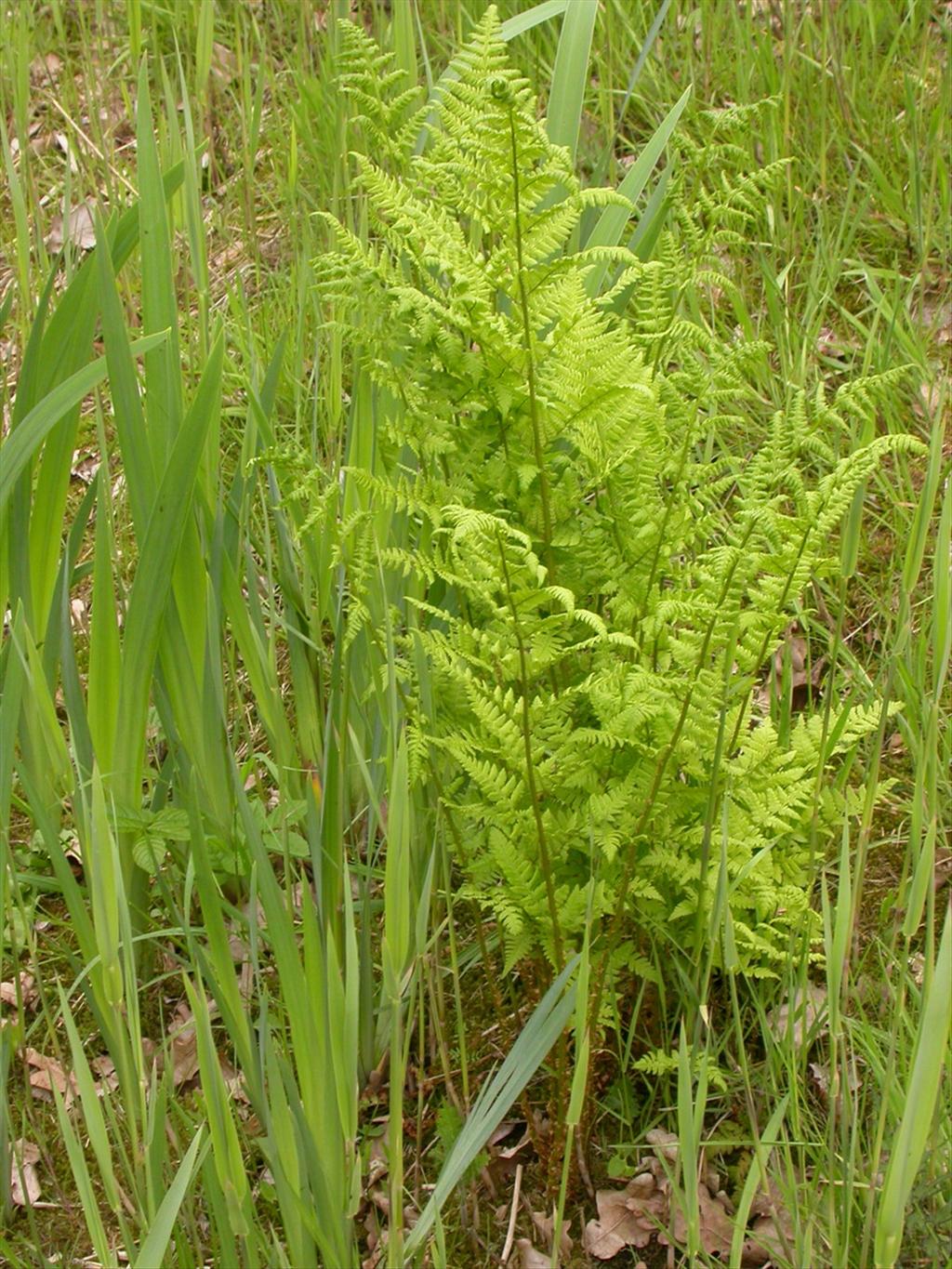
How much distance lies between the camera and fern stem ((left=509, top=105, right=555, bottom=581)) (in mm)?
1430

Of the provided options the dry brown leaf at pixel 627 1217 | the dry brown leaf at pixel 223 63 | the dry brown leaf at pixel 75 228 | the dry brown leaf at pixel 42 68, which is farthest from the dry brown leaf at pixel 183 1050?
the dry brown leaf at pixel 42 68

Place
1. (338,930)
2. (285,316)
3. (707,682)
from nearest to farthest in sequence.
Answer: (707,682) → (338,930) → (285,316)

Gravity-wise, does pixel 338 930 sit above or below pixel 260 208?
below

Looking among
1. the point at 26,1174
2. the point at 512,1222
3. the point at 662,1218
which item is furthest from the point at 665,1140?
the point at 26,1174

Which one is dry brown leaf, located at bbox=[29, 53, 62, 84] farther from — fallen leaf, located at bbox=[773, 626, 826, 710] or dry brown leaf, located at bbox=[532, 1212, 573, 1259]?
dry brown leaf, located at bbox=[532, 1212, 573, 1259]

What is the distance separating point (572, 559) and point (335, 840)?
46 cm

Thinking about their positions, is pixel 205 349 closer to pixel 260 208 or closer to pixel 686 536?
pixel 686 536

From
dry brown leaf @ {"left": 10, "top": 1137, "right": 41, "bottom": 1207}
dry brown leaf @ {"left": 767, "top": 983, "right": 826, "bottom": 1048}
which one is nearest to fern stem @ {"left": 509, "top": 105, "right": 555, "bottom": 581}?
dry brown leaf @ {"left": 767, "top": 983, "right": 826, "bottom": 1048}

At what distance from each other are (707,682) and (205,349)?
3.43 ft

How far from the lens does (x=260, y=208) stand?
3.41m

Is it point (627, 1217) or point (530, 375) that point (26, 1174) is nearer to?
point (627, 1217)

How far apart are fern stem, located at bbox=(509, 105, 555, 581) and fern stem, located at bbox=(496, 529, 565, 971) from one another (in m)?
0.12

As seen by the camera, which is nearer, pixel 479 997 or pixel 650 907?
pixel 650 907

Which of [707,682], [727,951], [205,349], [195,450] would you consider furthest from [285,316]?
[727,951]
